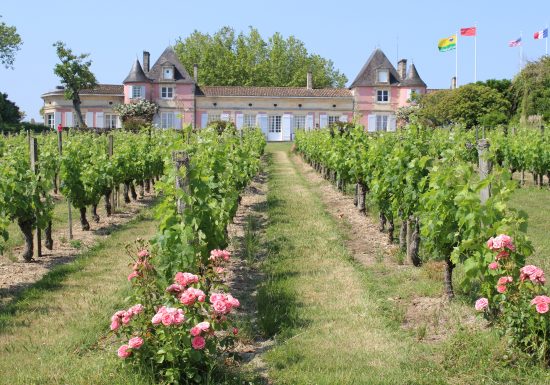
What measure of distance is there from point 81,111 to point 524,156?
123ft

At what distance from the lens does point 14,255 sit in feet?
28.3

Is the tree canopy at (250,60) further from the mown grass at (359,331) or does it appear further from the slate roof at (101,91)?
the mown grass at (359,331)

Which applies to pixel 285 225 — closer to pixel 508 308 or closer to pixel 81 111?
pixel 508 308

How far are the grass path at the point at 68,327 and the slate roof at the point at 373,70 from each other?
4272 cm

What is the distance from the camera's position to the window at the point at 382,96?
4953cm

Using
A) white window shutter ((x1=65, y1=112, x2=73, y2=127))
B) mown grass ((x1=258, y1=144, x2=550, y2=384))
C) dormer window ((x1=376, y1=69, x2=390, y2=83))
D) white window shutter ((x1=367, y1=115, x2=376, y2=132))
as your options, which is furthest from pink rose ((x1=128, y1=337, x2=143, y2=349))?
dormer window ((x1=376, y1=69, x2=390, y2=83))

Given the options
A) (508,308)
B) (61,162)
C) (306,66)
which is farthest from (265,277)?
(306,66)

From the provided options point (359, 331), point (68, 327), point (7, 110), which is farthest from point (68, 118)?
point (359, 331)

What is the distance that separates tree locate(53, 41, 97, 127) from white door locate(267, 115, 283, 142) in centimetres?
1283

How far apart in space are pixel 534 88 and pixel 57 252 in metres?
31.1

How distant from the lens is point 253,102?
4862cm

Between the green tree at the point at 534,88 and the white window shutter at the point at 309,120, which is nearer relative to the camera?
the green tree at the point at 534,88

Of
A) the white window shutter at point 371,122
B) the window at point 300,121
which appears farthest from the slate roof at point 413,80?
the window at point 300,121

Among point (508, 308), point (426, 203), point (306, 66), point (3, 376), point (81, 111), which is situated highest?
point (306, 66)
